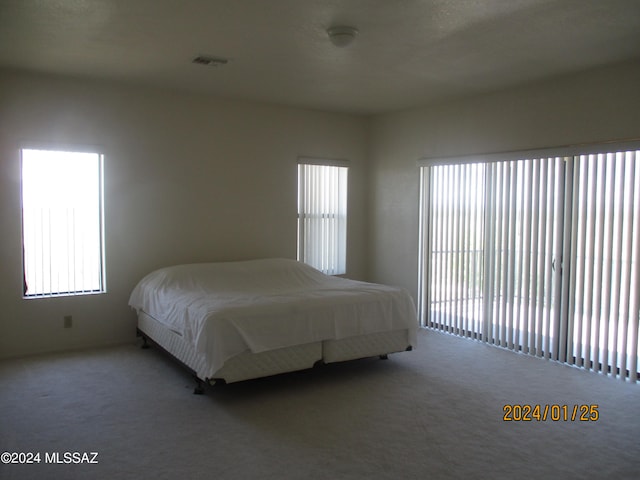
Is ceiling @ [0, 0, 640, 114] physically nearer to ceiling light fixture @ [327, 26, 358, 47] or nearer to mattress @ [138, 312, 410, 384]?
ceiling light fixture @ [327, 26, 358, 47]

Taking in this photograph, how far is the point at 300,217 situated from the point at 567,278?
3.06 meters

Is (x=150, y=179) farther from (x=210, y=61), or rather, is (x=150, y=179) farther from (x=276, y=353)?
(x=276, y=353)

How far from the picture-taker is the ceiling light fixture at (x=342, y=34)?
3436 millimetres

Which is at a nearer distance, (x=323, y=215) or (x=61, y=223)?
(x=61, y=223)

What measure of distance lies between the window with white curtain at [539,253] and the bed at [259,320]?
118 centimetres

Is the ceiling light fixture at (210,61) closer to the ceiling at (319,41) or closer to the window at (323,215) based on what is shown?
the ceiling at (319,41)

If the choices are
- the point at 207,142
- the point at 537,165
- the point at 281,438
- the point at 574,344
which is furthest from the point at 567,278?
the point at 207,142

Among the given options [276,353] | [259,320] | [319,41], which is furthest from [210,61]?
[276,353]

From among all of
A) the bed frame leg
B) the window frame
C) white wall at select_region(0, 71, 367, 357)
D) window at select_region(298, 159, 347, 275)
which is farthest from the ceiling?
the bed frame leg

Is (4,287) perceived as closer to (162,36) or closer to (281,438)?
(162,36)

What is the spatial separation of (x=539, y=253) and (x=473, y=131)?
4.91 ft

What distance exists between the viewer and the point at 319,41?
3.73 metres

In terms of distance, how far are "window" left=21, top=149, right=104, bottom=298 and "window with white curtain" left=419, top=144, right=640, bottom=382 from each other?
3631mm
